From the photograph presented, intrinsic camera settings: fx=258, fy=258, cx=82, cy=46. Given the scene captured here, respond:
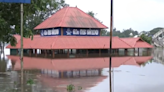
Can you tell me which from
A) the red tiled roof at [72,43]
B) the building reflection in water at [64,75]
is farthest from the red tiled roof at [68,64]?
the red tiled roof at [72,43]

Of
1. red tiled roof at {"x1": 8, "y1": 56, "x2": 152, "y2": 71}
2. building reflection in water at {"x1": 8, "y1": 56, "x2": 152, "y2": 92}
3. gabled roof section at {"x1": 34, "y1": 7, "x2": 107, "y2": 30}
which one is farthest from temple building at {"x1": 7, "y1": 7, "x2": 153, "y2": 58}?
building reflection in water at {"x1": 8, "y1": 56, "x2": 152, "y2": 92}

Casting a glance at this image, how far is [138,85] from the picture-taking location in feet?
38.5

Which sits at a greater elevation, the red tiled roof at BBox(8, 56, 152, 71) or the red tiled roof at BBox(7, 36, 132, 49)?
the red tiled roof at BBox(7, 36, 132, 49)

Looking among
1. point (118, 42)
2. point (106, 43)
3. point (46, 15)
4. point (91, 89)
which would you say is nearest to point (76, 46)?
point (106, 43)

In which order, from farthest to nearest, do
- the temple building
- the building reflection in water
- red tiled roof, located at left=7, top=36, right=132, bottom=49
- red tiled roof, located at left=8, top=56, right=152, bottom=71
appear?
1. the temple building
2. red tiled roof, located at left=7, top=36, right=132, bottom=49
3. red tiled roof, located at left=8, top=56, right=152, bottom=71
4. the building reflection in water

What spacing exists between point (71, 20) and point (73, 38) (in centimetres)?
314

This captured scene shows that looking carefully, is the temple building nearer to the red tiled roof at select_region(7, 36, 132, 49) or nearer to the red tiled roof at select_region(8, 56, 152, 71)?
the red tiled roof at select_region(7, 36, 132, 49)

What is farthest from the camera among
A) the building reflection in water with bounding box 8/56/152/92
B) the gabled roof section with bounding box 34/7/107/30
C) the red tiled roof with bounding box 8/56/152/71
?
the gabled roof section with bounding box 34/7/107/30

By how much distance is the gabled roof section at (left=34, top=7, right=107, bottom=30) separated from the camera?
31.9m

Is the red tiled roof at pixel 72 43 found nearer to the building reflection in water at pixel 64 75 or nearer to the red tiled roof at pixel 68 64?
the red tiled roof at pixel 68 64

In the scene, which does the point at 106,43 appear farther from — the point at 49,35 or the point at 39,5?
the point at 39,5

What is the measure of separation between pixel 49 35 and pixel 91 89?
23.3m

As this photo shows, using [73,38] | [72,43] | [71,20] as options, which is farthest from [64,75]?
[71,20]

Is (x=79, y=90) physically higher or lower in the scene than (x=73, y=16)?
lower
